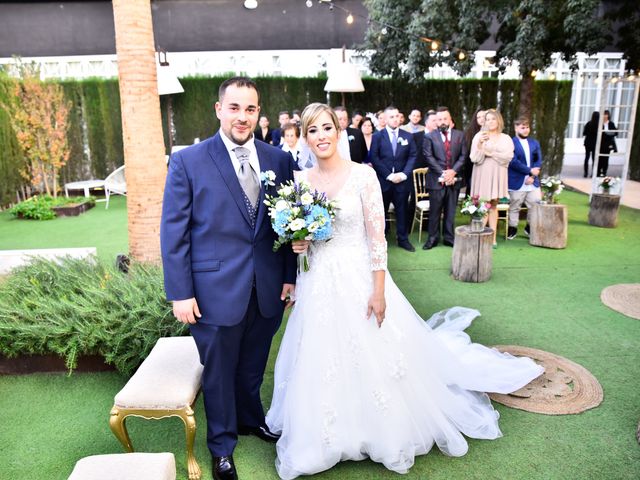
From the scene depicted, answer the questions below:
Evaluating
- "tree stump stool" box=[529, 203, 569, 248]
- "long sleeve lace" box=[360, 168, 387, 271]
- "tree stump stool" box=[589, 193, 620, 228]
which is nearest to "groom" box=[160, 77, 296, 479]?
"long sleeve lace" box=[360, 168, 387, 271]

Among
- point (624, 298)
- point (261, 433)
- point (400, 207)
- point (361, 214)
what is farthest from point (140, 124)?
point (624, 298)

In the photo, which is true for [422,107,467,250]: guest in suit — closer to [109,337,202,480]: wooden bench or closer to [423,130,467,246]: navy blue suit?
[423,130,467,246]: navy blue suit

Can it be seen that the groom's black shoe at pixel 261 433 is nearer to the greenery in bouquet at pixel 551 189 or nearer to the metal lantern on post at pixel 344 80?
the greenery in bouquet at pixel 551 189

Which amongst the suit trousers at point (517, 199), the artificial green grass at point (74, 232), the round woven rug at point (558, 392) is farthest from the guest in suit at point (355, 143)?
the round woven rug at point (558, 392)

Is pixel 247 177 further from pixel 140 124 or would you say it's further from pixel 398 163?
pixel 398 163

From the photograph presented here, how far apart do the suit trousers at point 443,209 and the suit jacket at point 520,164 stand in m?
1.07

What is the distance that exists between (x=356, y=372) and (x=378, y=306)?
0.43 m

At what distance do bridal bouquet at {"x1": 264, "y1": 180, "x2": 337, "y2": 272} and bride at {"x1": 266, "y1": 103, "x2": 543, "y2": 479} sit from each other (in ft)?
0.43

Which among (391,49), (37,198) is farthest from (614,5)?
(37,198)

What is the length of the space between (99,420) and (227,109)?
8.29ft

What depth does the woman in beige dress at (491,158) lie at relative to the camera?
747cm

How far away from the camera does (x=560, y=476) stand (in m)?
2.93

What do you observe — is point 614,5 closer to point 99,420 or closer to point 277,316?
point 277,316

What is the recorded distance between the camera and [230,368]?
299 cm
